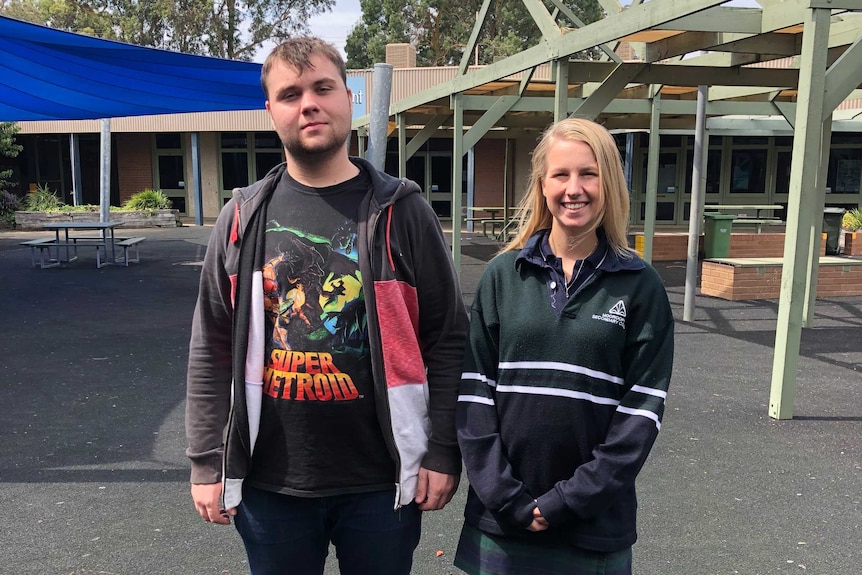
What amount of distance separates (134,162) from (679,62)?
2115 centimetres

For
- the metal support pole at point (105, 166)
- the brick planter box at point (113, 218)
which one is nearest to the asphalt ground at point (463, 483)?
the metal support pole at point (105, 166)

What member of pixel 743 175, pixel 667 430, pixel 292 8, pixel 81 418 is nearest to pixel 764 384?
pixel 667 430

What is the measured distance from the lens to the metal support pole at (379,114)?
3576 millimetres

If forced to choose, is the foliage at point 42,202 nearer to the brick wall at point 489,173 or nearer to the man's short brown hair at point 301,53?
the brick wall at point 489,173

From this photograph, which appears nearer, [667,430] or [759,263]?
[667,430]

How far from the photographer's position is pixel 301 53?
1707 millimetres

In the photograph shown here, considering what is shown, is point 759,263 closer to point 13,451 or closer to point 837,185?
point 13,451

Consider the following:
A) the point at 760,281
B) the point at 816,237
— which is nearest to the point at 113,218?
the point at 760,281

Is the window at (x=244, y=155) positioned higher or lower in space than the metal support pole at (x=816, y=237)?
higher

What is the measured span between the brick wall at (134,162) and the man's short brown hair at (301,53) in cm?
2500

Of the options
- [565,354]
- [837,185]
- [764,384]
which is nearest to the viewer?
[565,354]

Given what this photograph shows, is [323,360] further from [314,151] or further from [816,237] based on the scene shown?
[816,237]

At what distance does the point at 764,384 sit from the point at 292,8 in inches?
1584

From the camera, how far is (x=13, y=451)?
4.20 metres
